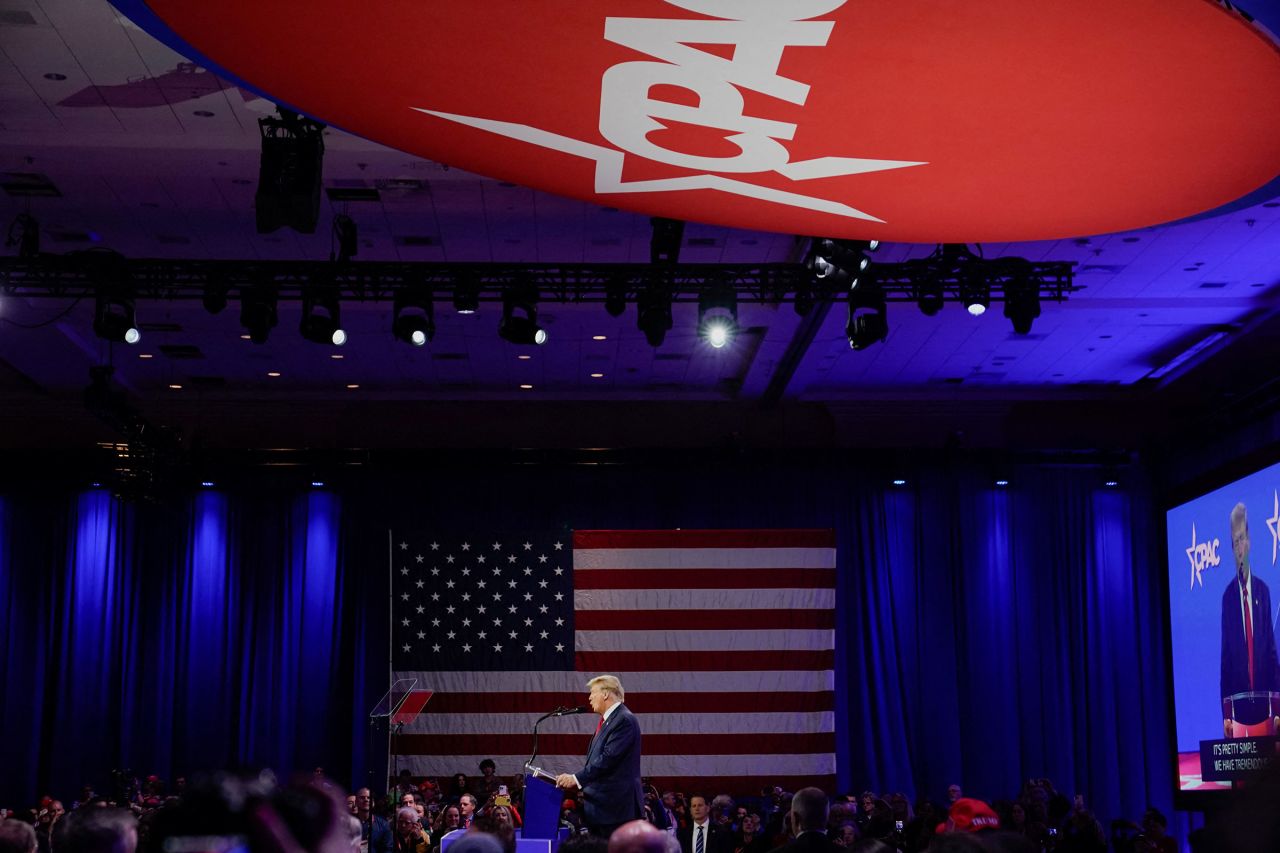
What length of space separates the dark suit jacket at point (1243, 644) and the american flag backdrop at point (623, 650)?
4.26 metres

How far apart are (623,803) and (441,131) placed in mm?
4881

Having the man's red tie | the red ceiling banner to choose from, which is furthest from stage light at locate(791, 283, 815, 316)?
the red ceiling banner

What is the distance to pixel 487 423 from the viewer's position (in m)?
18.1

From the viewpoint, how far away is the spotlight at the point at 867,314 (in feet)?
37.6

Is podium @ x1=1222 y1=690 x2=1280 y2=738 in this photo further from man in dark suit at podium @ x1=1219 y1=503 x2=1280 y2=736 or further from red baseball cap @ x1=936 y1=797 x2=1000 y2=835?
red baseball cap @ x1=936 y1=797 x2=1000 y2=835

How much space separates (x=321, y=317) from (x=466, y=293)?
121cm

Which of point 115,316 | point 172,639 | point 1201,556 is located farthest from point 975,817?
point 172,639

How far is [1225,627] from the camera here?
13.4 meters

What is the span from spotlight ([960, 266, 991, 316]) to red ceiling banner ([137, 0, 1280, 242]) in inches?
263

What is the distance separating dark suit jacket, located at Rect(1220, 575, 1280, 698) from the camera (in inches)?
483

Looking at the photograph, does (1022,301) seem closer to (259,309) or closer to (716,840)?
(716,840)

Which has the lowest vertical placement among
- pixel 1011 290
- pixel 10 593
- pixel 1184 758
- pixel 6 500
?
pixel 1184 758

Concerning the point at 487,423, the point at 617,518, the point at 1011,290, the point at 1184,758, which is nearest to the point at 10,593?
the point at 487,423

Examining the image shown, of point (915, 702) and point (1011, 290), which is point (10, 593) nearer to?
point (915, 702)
